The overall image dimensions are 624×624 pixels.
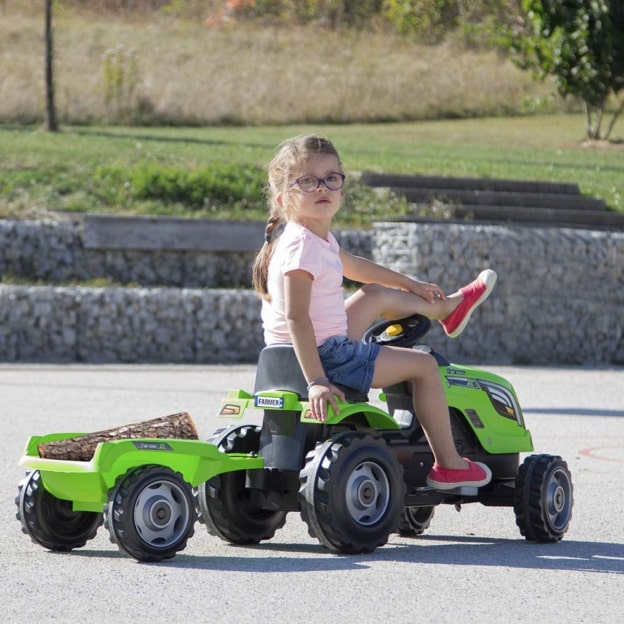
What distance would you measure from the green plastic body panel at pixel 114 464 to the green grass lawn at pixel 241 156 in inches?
488

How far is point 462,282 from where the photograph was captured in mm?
16781

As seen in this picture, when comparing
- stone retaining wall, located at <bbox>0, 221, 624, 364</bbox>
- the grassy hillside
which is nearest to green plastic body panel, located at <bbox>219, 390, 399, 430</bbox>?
stone retaining wall, located at <bbox>0, 221, 624, 364</bbox>

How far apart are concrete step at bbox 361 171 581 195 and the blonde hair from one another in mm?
13716

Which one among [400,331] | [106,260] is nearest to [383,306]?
[400,331]

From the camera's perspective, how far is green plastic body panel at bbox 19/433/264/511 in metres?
5.26

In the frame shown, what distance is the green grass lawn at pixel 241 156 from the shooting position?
1825 centimetres

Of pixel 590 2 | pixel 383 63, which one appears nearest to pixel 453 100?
pixel 383 63

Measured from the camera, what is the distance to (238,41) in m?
39.2

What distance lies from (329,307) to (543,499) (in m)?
1.28

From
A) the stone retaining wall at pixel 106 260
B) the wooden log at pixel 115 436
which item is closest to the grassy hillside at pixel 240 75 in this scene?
the stone retaining wall at pixel 106 260

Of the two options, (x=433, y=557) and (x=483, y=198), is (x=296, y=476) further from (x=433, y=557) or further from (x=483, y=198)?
(x=483, y=198)

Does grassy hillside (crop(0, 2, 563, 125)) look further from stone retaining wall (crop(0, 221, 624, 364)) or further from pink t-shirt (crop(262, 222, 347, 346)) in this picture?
pink t-shirt (crop(262, 222, 347, 346))

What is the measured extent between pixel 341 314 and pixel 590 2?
847 inches

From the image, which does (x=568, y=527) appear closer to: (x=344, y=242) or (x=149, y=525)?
(x=149, y=525)
